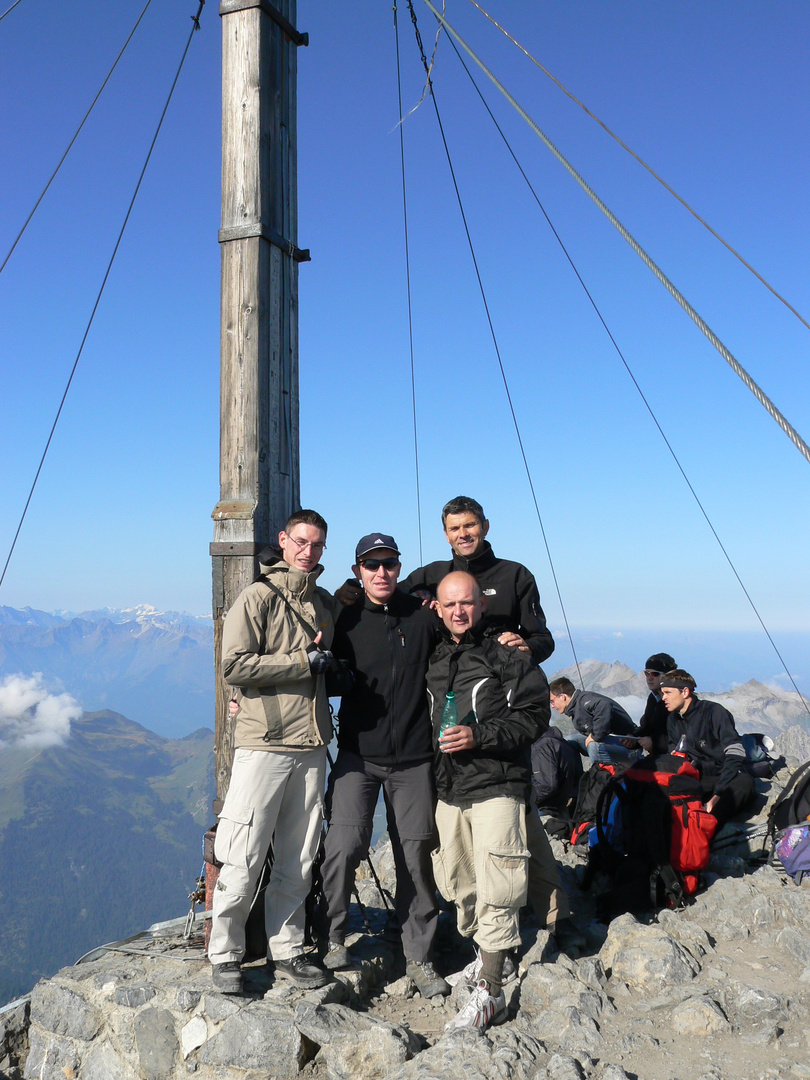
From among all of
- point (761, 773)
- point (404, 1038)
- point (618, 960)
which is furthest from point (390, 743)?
point (761, 773)

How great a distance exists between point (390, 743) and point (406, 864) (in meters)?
0.75

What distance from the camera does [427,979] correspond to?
13.6 feet

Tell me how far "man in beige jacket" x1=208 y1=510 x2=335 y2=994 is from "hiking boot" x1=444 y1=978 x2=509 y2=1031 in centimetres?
79

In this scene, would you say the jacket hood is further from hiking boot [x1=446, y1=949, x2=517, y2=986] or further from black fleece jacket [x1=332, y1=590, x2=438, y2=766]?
hiking boot [x1=446, y1=949, x2=517, y2=986]

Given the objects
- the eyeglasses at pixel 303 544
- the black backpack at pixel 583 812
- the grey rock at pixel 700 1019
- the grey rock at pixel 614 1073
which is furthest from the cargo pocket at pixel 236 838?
the black backpack at pixel 583 812

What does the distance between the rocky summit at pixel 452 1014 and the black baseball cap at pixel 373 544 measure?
2386 mm

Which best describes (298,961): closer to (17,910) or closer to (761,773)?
(761,773)

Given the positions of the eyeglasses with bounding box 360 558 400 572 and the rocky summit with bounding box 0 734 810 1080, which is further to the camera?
the eyeglasses with bounding box 360 558 400 572

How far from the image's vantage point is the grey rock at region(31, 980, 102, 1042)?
3.96 metres

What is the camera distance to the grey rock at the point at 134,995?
3.87m

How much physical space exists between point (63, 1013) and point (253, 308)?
436 centimetres

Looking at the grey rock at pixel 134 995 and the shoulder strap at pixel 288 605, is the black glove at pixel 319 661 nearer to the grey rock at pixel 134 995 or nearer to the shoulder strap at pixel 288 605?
the shoulder strap at pixel 288 605

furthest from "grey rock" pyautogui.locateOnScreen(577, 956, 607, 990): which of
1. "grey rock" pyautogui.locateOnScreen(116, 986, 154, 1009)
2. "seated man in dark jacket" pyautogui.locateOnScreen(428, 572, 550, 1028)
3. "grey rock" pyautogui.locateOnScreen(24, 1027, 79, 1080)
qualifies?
"grey rock" pyautogui.locateOnScreen(24, 1027, 79, 1080)

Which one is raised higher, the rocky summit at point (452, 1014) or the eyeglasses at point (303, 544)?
the eyeglasses at point (303, 544)
